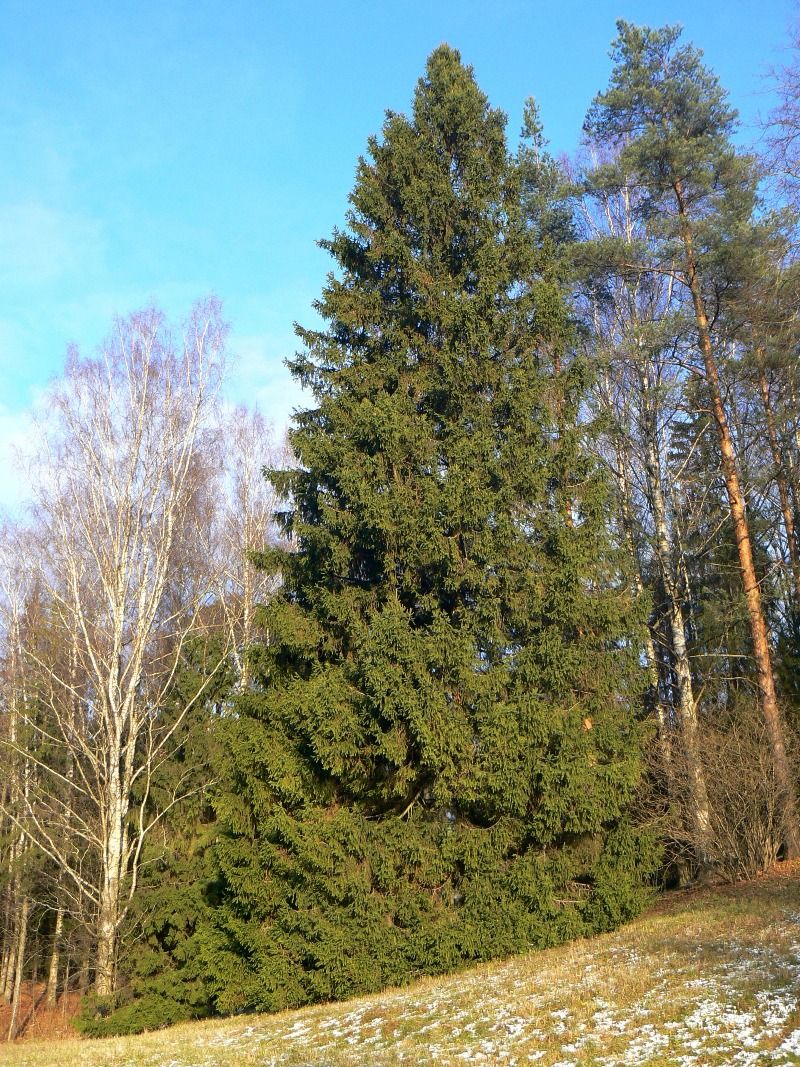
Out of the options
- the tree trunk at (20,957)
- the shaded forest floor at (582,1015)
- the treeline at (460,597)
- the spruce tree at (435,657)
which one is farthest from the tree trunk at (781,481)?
the tree trunk at (20,957)

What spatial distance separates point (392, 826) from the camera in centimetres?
922

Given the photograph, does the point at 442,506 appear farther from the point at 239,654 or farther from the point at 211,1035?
the point at 239,654

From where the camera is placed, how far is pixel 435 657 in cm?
932

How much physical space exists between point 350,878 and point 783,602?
11.7 m

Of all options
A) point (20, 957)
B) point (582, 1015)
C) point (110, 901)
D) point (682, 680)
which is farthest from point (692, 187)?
point (20, 957)

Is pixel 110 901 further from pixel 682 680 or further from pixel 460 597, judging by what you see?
pixel 682 680

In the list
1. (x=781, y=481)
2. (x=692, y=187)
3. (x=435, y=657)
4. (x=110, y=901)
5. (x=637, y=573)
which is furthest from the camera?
(x=781, y=481)

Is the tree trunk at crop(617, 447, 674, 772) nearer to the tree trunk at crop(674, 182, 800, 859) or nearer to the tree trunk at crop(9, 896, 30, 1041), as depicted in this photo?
the tree trunk at crop(674, 182, 800, 859)

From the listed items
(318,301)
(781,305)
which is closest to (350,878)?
(318,301)

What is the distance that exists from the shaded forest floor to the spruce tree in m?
0.73

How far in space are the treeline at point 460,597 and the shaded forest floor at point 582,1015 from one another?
780 mm

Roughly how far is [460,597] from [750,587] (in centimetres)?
552

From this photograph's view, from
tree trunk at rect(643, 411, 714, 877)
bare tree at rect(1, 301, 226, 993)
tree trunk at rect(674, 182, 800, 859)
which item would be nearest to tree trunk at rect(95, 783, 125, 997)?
bare tree at rect(1, 301, 226, 993)

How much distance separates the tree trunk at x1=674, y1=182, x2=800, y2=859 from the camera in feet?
35.8
